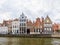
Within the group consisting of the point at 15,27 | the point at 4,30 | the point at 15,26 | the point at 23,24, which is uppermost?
the point at 23,24

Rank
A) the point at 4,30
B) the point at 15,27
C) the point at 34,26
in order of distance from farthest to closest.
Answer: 1. the point at 4,30
2. the point at 15,27
3. the point at 34,26

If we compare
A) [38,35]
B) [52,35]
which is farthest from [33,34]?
[52,35]

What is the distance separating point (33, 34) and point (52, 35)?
11.8 ft

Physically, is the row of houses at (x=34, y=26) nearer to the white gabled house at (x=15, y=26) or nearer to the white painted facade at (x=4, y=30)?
the white gabled house at (x=15, y=26)

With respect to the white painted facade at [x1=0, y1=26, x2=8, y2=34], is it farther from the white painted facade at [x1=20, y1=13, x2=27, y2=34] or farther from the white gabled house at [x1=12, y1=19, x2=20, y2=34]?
the white painted facade at [x1=20, y1=13, x2=27, y2=34]

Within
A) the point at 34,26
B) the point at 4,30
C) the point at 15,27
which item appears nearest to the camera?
the point at 34,26

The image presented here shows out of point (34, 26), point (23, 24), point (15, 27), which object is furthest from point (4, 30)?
point (34, 26)

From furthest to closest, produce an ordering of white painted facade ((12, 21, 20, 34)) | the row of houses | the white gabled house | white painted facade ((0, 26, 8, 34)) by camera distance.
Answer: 1. white painted facade ((0, 26, 8, 34))
2. the white gabled house
3. white painted facade ((12, 21, 20, 34))
4. the row of houses

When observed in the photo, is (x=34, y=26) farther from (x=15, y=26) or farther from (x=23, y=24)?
(x=15, y=26)

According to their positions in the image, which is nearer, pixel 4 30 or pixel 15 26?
pixel 15 26

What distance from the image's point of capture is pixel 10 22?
42.6 m

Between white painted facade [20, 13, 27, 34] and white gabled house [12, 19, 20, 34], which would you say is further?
white gabled house [12, 19, 20, 34]

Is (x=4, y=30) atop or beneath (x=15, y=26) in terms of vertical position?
beneath

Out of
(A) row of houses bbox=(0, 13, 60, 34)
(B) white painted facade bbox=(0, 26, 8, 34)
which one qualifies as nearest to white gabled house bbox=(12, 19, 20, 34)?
(A) row of houses bbox=(0, 13, 60, 34)
